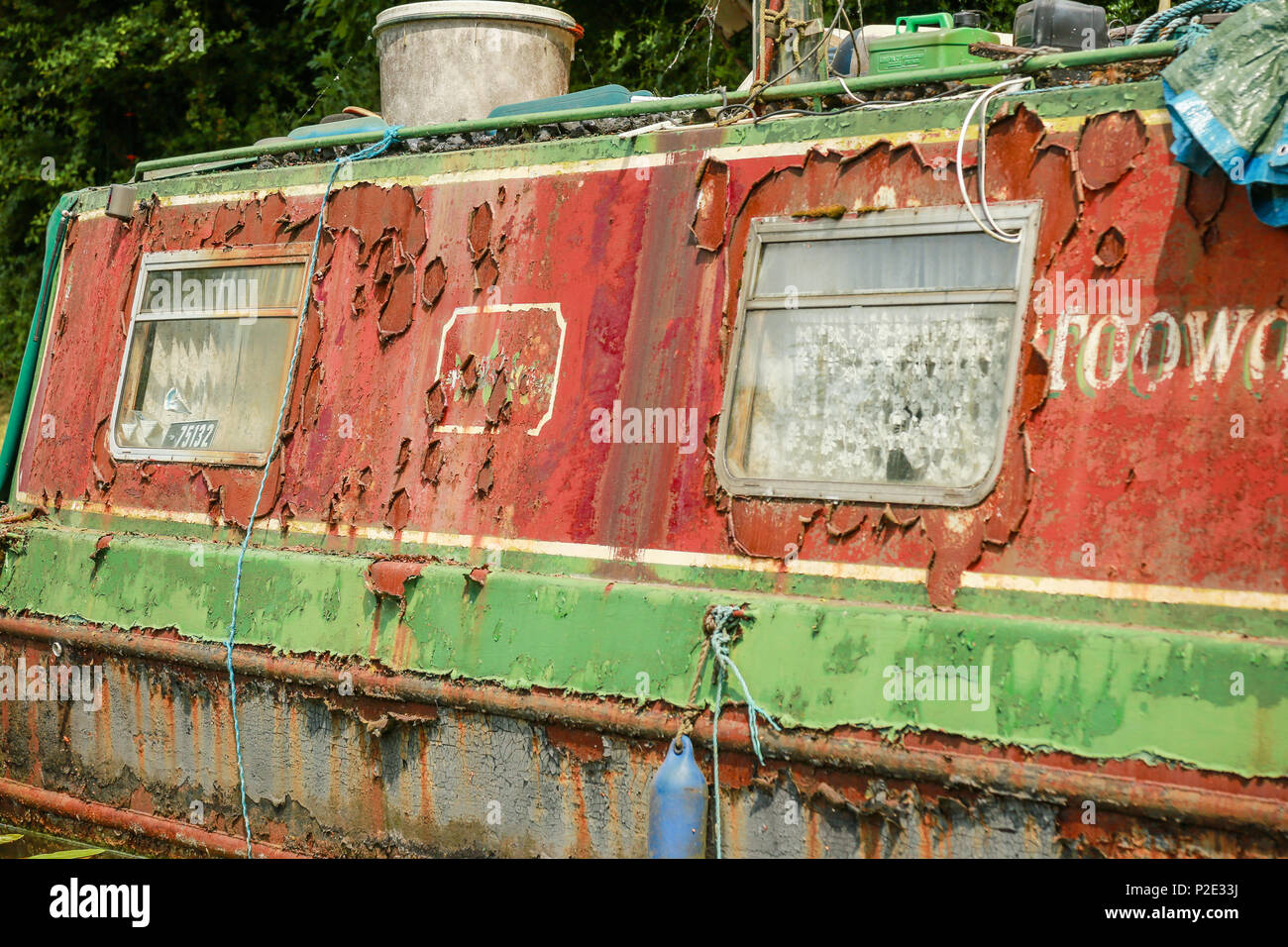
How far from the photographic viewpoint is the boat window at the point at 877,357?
3564 mm

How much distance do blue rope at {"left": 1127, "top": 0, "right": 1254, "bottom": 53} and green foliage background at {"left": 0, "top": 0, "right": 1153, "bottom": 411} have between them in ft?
30.4

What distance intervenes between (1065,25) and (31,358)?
15.4 feet

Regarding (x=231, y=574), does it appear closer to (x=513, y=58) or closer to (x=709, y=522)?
(x=709, y=522)

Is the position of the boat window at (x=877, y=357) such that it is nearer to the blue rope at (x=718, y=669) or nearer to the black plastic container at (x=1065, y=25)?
the blue rope at (x=718, y=669)

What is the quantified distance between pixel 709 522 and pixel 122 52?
36.7 ft

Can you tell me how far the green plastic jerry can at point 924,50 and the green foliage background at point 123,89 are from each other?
8688 mm

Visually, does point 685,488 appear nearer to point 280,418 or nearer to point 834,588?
point 834,588

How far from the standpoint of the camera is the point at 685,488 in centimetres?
402

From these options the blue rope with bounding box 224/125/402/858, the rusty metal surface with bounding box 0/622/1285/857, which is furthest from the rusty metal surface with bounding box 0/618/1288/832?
the blue rope with bounding box 224/125/402/858

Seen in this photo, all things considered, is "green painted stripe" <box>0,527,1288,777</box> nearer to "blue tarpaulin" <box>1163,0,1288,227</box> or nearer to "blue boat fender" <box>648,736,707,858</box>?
"blue boat fender" <box>648,736,707,858</box>

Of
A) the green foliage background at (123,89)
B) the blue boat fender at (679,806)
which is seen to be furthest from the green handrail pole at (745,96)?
the green foliage background at (123,89)

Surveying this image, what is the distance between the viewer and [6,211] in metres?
13.9

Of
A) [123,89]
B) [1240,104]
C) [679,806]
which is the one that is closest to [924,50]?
[1240,104]
